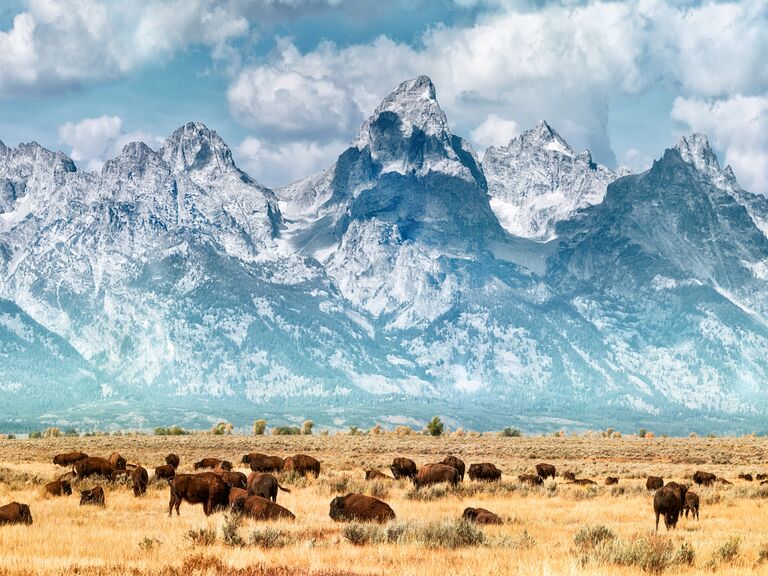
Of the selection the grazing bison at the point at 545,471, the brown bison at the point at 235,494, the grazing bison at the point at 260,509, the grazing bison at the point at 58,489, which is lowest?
the grazing bison at the point at 545,471

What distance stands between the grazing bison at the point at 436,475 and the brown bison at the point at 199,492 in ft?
29.5

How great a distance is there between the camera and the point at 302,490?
29781mm

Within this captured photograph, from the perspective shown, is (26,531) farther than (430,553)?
Yes

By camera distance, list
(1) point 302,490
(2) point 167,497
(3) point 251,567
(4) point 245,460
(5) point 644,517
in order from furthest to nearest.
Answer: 1. (4) point 245,460
2. (1) point 302,490
3. (2) point 167,497
4. (5) point 644,517
5. (3) point 251,567

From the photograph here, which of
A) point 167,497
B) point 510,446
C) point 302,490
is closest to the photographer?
point 167,497

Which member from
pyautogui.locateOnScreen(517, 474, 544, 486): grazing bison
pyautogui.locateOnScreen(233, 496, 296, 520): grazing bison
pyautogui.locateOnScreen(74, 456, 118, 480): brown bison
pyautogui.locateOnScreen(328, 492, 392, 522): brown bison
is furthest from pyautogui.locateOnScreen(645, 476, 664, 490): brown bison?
pyautogui.locateOnScreen(74, 456, 118, 480): brown bison

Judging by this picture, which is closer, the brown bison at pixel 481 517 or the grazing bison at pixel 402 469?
the brown bison at pixel 481 517

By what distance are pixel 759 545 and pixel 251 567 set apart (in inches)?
397

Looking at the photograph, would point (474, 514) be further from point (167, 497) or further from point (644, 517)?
point (167, 497)

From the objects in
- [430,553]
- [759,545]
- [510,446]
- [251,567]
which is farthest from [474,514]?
[510,446]

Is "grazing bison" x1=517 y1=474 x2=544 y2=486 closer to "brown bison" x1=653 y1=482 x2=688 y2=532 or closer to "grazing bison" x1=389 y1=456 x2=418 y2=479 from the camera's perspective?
"grazing bison" x1=389 y1=456 x2=418 y2=479

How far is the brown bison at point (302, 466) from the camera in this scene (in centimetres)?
Answer: 3406

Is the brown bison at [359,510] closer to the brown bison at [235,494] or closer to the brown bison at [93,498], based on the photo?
the brown bison at [235,494]

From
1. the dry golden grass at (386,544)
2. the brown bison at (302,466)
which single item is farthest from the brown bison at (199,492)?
the brown bison at (302,466)
